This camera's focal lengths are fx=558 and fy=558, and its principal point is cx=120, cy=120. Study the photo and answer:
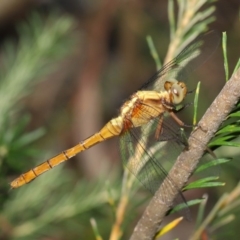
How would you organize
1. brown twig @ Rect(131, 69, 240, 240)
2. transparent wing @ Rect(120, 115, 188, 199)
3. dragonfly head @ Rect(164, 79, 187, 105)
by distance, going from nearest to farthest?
brown twig @ Rect(131, 69, 240, 240)
transparent wing @ Rect(120, 115, 188, 199)
dragonfly head @ Rect(164, 79, 187, 105)

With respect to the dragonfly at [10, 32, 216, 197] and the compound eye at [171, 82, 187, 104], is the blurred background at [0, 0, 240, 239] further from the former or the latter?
the compound eye at [171, 82, 187, 104]

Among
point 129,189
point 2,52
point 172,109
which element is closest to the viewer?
point 129,189

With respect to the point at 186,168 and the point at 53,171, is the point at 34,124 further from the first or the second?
the point at 186,168

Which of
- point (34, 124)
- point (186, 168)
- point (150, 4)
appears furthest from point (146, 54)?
point (186, 168)

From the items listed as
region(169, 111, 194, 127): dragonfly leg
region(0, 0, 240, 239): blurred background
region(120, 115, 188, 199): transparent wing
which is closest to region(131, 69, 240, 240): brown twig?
region(120, 115, 188, 199): transparent wing

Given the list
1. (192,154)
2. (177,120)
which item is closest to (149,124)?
(177,120)

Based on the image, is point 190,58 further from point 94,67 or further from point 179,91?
point 94,67

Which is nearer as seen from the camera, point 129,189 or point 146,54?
point 129,189

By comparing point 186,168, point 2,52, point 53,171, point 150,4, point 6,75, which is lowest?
point 186,168
